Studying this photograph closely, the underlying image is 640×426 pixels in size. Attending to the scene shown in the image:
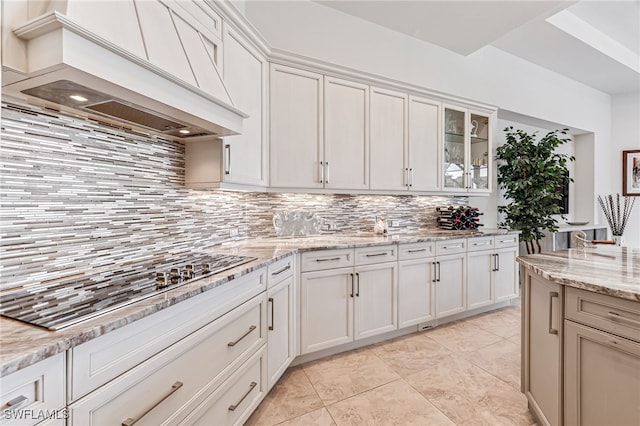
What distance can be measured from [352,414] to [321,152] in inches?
78.5

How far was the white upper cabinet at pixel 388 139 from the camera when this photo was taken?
299 centimetres

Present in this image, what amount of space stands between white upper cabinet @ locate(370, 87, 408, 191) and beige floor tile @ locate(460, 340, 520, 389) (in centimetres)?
165

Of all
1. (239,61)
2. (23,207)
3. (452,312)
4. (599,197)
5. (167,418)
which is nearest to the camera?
(167,418)

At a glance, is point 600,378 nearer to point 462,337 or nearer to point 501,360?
point 501,360

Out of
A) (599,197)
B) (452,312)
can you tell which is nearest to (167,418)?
(452,312)

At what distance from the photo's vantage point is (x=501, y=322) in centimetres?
324

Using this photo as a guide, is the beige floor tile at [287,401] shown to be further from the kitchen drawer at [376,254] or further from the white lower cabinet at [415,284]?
the white lower cabinet at [415,284]

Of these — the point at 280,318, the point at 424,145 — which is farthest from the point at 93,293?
the point at 424,145

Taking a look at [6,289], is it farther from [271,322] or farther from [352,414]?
[352,414]

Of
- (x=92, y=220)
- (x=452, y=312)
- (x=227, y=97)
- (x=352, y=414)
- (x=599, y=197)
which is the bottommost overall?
(x=352, y=414)

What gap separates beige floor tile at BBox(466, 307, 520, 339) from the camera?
3.00m

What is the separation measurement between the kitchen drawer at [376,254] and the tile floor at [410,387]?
2.59ft

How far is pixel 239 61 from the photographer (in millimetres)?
2141

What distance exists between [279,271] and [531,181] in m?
3.49
